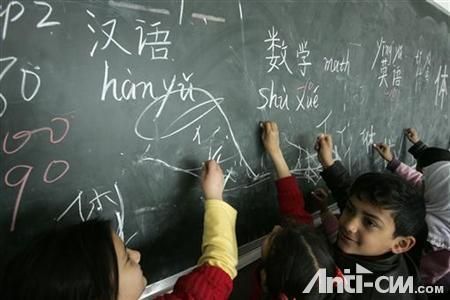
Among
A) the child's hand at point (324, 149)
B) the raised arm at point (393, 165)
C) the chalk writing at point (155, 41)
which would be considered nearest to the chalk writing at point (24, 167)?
the chalk writing at point (155, 41)

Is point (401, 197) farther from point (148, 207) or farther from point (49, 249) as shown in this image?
point (49, 249)

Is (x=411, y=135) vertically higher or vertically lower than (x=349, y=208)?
higher

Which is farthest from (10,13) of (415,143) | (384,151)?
(415,143)

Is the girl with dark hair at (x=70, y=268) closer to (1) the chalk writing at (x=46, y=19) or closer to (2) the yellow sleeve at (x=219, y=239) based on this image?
(2) the yellow sleeve at (x=219, y=239)

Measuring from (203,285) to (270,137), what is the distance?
56 centimetres

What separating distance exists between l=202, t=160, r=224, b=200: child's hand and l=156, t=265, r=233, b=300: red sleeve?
0.20 m

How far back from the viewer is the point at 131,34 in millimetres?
829

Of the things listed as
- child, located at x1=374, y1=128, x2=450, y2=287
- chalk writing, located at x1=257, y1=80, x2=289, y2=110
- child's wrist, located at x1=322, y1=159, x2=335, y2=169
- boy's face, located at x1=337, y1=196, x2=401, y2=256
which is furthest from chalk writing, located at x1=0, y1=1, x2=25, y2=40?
child, located at x1=374, y1=128, x2=450, y2=287

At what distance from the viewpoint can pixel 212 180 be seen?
1.04m

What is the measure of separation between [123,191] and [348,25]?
1167 millimetres

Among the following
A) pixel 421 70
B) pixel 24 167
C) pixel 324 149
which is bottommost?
pixel 324 149

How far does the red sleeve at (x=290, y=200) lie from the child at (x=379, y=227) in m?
0.14

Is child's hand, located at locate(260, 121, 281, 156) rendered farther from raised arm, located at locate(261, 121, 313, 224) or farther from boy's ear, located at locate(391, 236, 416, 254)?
boy's ear, located at locate(391, 236, 416, 254)

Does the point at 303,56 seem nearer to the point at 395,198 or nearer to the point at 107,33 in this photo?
the point at 395,198
